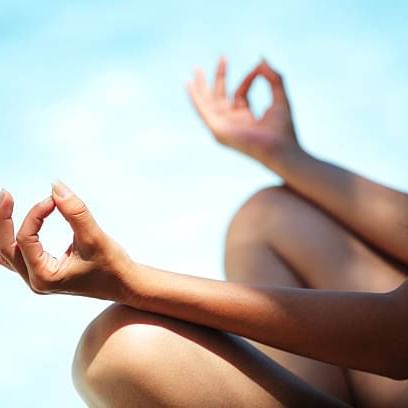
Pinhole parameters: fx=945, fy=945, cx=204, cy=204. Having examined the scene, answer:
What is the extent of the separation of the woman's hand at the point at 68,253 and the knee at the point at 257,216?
1.28 ft

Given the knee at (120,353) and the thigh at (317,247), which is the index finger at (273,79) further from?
the knee at (120,353)

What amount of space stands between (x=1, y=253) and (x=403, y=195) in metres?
0.50

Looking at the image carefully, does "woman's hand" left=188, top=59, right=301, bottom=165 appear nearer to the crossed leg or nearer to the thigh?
the thigh

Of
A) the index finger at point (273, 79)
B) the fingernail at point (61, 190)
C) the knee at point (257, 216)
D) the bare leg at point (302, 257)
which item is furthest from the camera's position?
the index finger at point (273, 79)

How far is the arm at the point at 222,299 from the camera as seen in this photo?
2.46 ft

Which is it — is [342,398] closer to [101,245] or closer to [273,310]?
[273,310]

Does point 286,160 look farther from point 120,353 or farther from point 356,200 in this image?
point 120,353

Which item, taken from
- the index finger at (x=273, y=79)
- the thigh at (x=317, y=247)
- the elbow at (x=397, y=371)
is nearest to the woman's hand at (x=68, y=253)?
the elbow at (x=397, y=371)

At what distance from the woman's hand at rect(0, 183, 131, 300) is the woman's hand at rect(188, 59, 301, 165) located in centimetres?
54

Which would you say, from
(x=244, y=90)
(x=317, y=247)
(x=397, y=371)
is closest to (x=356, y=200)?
(x=317, y=247)

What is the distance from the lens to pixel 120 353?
747 mm

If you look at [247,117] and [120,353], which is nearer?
[120,353]

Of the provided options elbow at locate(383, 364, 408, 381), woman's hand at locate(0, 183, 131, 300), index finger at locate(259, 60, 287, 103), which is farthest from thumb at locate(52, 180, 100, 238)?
index finger at locate(259, 60, 287, 103)

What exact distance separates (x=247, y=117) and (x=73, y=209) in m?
0.72
